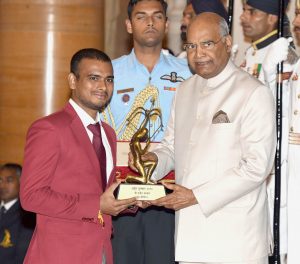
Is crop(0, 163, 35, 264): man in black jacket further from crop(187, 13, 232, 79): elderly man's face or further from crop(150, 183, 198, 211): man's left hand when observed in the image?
crop(187, 13, 232, 79): elderly man's face

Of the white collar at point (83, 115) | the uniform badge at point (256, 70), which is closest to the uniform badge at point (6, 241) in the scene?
the uniform badge at point (256, 70)

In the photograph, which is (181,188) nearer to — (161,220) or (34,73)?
(161,220)

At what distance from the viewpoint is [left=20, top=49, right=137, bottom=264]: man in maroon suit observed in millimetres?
4559

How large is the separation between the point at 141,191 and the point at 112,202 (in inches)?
6.4

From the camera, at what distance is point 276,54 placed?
232 inches

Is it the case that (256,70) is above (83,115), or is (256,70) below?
above

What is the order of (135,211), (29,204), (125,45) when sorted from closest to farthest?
(29,204)
(135,211)
(125,45)

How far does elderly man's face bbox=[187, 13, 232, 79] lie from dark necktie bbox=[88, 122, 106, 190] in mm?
614

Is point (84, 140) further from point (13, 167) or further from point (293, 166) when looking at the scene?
point (13, 167)

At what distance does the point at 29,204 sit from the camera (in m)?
4.57

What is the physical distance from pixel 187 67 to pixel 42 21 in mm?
2963

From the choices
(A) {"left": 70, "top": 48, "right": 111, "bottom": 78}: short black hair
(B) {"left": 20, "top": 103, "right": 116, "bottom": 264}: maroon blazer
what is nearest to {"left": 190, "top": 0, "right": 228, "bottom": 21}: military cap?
(A) {"left": 70, "top": 48, "right": 111, "bottom": 78}: short black hair

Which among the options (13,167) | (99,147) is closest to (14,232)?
(13,167)

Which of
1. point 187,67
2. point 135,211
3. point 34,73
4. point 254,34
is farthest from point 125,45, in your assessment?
point 135,211
